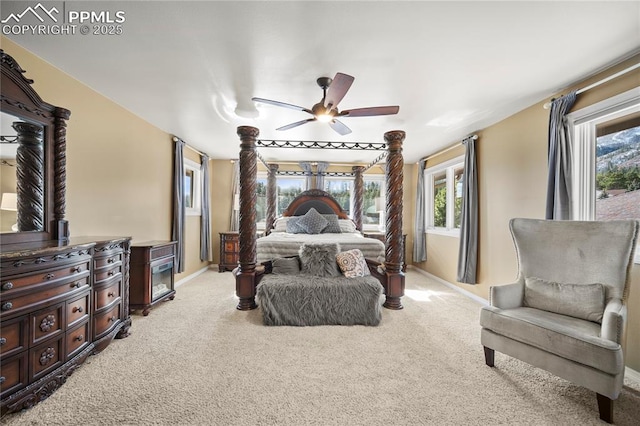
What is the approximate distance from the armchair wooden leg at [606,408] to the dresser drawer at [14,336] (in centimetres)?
359

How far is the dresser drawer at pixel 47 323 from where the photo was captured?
5.50 feet

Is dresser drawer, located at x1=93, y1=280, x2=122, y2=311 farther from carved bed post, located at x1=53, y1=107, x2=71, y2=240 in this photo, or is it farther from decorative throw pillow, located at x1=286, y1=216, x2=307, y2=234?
decorative throw pillow, located at x1=286, y1=216, x2=307, y2=234

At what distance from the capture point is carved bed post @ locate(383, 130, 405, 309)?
345cm

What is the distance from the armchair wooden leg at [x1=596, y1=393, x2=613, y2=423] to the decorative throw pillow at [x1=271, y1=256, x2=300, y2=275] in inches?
107

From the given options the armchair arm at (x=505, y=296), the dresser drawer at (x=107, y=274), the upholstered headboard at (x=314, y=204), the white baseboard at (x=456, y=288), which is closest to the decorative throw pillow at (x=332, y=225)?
the upholstered headboard at (x=314, y=204)

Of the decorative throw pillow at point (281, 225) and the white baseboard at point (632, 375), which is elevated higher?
the decorative throw pillow at point (281, 225)

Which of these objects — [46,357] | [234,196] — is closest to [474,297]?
[46,357]

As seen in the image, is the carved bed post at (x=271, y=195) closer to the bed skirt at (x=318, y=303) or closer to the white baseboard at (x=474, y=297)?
the bed skirt at (x=318, y=303)

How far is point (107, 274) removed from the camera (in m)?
2.36

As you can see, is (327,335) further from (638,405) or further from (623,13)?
(623,13)

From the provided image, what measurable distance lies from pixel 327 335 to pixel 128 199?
302 centimetres

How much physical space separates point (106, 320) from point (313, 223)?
3469 millimetres

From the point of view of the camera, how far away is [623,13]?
169 cm

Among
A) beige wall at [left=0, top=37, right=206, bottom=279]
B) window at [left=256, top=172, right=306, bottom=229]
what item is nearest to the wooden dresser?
beige wall at [left=0, top=37, right=206, bottom=279]
